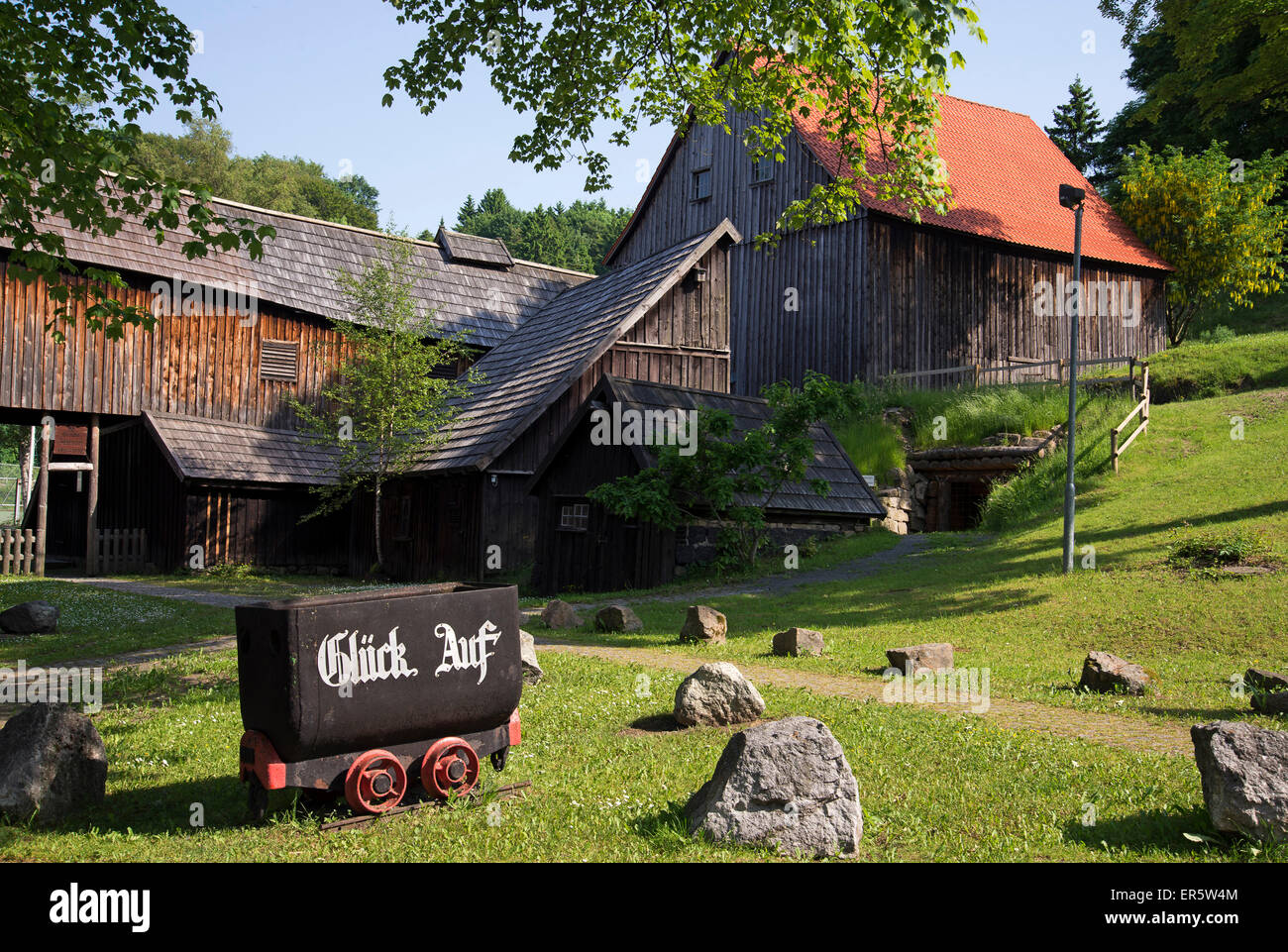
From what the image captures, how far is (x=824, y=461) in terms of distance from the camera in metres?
23.8

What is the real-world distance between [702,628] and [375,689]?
7.80 m

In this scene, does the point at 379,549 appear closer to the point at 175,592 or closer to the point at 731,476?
the point at 175,592

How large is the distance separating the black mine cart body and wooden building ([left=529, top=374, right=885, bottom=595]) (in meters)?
14.1

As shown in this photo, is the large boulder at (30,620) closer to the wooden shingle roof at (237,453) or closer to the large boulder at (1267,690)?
the wooden shingle roof at (237,453)

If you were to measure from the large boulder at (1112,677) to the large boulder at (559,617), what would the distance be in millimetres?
7766

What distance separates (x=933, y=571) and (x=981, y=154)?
2331 centimetres

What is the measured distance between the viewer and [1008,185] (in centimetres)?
3559

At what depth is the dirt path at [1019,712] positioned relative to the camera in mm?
8203

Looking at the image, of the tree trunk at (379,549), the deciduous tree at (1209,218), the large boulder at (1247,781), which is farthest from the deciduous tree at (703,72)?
the deciduous tree at (1209,218)

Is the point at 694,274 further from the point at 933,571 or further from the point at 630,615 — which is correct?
the point at 630,615

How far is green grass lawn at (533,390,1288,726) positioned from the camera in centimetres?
1161

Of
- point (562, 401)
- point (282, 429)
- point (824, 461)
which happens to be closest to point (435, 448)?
point (562, 401)

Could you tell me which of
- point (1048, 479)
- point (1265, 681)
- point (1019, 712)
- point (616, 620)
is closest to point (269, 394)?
point (616, 620)

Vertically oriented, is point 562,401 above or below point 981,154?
below
